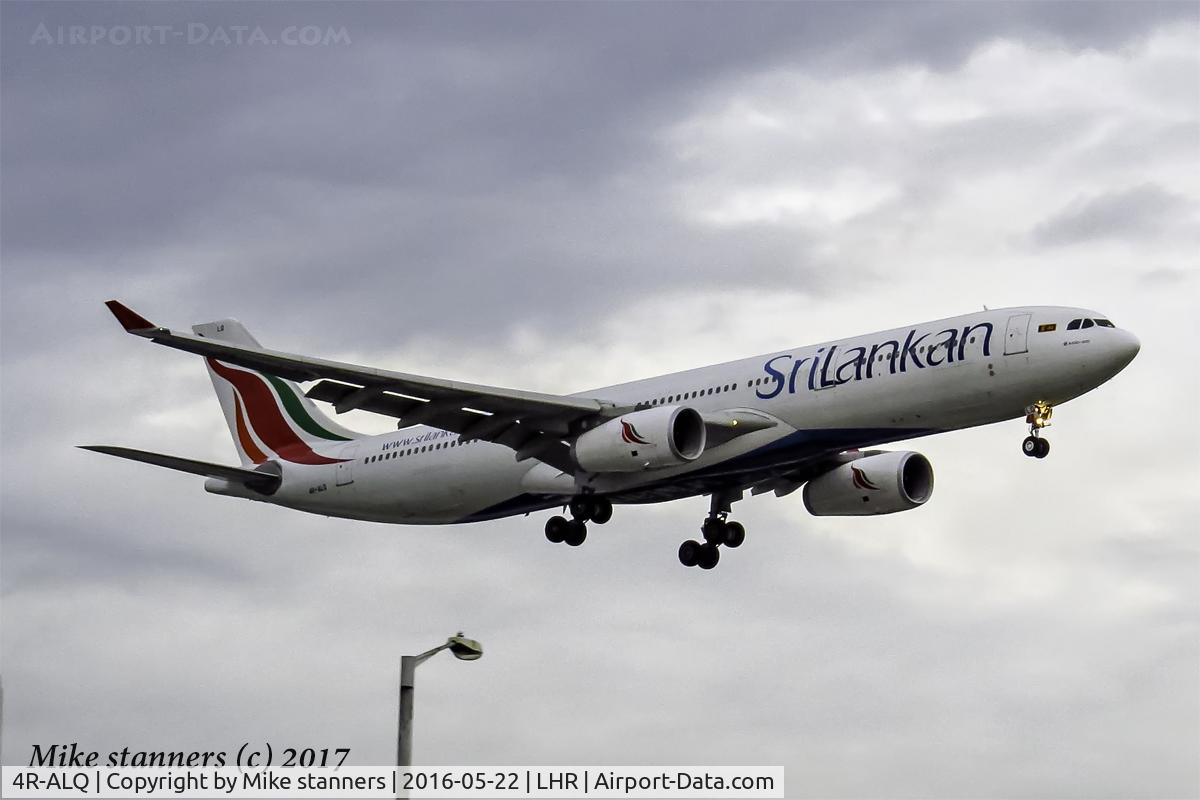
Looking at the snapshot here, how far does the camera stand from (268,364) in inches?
1578

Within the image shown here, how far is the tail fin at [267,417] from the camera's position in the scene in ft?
174

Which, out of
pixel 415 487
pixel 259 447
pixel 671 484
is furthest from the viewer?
pixel 259 447

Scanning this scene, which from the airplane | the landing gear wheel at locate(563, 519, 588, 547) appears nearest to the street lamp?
the airplane

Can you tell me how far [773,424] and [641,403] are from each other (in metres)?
3.94

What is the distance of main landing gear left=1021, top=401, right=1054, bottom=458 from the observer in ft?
129

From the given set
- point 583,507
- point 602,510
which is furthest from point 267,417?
point 602,510

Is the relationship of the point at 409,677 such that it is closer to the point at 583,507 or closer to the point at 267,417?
the point at 583,507

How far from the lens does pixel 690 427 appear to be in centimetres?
4194

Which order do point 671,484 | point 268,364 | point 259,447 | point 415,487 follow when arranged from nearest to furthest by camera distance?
point 268,364 → point 671,484 → point 415,487 → point 259,447

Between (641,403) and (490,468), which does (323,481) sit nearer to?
(490,468)

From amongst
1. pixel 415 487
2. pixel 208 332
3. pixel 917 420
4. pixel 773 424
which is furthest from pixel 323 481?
pixel 917 420

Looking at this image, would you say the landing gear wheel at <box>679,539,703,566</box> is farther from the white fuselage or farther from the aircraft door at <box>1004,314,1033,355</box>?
the aircraft door at <box>1004,314,1033,355</box>

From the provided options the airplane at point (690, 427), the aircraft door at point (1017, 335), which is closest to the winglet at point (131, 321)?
the airplane at point (690, 427)

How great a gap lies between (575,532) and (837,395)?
888cm
